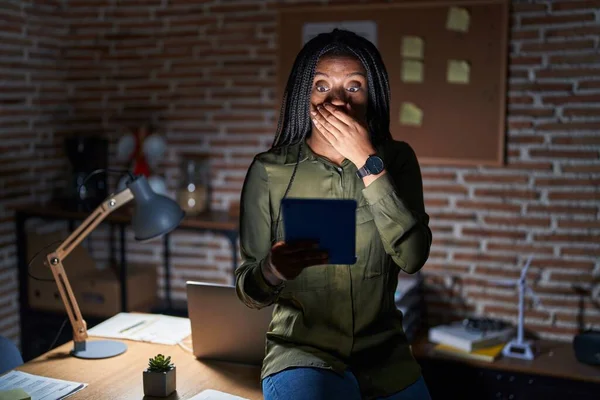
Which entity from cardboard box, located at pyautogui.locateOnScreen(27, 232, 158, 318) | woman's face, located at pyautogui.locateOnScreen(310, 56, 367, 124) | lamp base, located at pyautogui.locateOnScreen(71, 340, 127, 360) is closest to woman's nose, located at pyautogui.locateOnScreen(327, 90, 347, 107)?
woman's face, located at pyautogui.locateOnScreen(310, 56, 367, 124)

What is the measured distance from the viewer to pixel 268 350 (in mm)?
1857

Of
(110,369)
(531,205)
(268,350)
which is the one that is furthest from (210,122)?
(268,350)

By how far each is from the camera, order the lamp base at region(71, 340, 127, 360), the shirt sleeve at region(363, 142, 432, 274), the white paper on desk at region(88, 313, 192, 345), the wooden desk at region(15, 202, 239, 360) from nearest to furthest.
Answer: the shirt sleeve at region(363, 142, 432, 274)
the lamp base at region(71, 340, 127, 360)
the white paper on desk at region(88, 313, 192, 345)
the wooden desk at region(15, 202, 239, 360)

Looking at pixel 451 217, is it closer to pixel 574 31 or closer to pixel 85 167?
pixel 574 31

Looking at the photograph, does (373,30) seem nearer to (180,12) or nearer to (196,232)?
(180,12)

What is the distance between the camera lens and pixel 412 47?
355 cm

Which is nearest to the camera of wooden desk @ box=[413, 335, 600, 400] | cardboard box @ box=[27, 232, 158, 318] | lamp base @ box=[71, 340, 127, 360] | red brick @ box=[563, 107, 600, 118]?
lamp base @ box=[71, 340, 127, 360]

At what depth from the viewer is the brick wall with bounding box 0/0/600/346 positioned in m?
3.37

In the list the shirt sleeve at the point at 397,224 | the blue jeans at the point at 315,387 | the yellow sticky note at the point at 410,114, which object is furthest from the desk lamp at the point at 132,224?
the yellow sticky note at the point at 410,114

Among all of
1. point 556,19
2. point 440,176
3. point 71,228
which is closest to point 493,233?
point 440,176

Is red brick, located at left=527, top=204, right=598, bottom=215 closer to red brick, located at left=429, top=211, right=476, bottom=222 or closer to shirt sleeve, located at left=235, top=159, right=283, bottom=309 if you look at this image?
red brick, located at left=429, top=211, right=476, bottom=222

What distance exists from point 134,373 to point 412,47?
85.8 inches

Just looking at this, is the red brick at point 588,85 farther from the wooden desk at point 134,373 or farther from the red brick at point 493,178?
the wooden desk at point 134,373

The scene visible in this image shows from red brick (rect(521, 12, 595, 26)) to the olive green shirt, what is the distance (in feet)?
6.02
